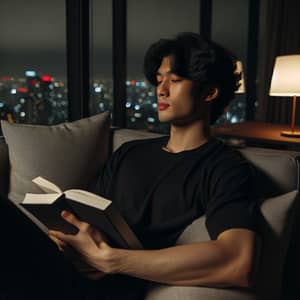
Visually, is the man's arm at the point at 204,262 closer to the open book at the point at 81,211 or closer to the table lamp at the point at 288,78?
the open book at the point at 81,211

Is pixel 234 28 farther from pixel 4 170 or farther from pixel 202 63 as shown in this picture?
pixel 4 170

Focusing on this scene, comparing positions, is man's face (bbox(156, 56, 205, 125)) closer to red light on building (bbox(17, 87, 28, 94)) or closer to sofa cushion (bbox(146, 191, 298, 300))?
sofa cushion (bbox(146, 191, 298, 300))

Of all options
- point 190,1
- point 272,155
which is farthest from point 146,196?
point 190,1

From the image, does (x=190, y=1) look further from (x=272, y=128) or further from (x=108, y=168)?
(x=108, y=168)

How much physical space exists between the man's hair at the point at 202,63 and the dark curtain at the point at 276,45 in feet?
11.3

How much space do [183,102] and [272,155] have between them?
341 mm

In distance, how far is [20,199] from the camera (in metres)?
1.68

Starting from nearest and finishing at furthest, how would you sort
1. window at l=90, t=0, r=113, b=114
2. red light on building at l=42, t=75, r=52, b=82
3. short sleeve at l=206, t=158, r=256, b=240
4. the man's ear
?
short sleeve at l=206, t=158, r=256, b=240 < the man's ear < red light on building at l=42, t=75, r=52, b=82 < window at l=90, t=0, r=113, b=114

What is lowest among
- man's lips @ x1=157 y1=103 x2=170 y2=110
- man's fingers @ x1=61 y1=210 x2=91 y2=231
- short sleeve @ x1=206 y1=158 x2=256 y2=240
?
man's fingers @ x1=61 y1=210 x2=91 y2=231

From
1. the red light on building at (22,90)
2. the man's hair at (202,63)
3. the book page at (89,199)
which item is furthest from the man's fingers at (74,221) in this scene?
the red light on building at (22,90)

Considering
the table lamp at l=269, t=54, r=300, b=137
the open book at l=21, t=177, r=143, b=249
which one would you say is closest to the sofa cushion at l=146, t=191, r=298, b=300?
the open book at l=21, t=177, r=143, b=249

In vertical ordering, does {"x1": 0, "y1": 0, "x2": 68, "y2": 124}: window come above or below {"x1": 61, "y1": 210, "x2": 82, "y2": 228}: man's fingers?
above

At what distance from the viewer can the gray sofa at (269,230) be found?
1.05 meters

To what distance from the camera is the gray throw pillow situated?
166 cm
